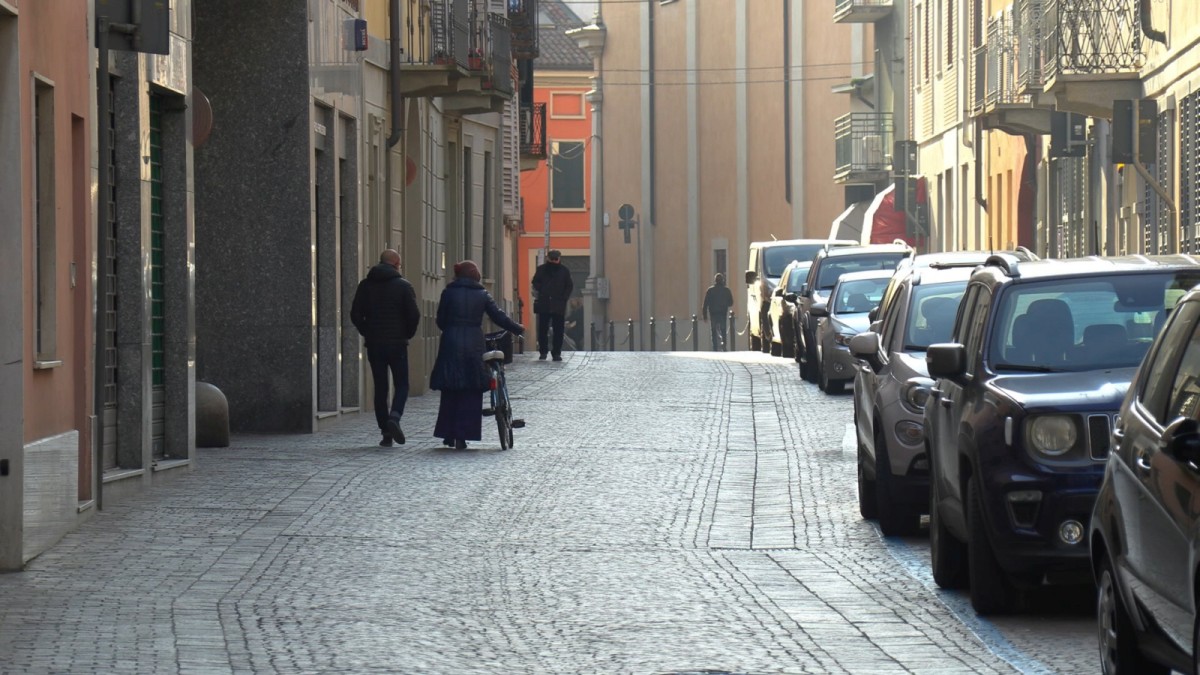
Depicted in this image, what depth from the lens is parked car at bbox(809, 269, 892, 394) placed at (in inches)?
1147

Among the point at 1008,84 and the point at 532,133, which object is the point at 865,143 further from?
the point at 1008,84

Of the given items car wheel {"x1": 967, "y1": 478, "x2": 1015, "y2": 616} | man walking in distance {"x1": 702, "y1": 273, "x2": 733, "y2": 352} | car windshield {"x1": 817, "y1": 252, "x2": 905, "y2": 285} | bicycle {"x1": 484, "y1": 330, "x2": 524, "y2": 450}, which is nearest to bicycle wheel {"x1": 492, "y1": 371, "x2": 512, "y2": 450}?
bicycle {"x1": 484, "y1": 330, "x2": 524, "y2": 450}

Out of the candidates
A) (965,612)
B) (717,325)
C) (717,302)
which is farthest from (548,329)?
(965,612)

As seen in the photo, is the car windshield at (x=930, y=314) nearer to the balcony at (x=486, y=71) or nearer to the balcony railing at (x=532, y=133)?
the balcony at (x=486, y=71)

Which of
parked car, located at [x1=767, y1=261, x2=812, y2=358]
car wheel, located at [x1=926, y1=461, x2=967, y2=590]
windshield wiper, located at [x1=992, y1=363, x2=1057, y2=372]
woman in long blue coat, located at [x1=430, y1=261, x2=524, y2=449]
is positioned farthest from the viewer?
parked car, located at [x1=767, y1=261, x2=812, y2=358]

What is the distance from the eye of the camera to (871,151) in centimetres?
5888

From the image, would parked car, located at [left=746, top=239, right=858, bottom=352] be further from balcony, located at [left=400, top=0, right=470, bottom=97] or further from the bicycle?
the bicycle

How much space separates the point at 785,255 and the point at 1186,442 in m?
38.9

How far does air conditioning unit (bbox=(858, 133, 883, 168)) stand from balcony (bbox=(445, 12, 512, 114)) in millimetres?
24491

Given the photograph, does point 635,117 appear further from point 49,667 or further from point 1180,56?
point 49,667

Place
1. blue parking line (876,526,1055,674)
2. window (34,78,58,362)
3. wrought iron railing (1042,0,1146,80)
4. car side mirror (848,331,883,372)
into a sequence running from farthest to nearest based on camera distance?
wrought iron railing (1042,0,1146,80), car side mirror (848,331,883,372), window (34,78,58,362), blue parking line (876,526,1055,674)

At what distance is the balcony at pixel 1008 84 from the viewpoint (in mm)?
35719

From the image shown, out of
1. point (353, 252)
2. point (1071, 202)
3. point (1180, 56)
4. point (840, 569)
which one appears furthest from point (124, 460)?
point (1071, 202)

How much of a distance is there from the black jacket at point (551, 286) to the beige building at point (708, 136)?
26535mm
